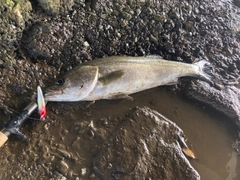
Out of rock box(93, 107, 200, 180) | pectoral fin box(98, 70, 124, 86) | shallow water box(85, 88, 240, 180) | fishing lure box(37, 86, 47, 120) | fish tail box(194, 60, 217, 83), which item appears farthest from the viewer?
fish tail box(194, 60, 217, 83)

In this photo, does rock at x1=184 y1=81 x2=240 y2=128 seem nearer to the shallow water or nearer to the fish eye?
the shallow water

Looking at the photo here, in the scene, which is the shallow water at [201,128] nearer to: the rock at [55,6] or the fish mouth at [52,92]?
the fish mouth at [52,92]

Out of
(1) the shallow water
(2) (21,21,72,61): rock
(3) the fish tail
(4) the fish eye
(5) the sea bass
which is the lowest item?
(1) the shallow water

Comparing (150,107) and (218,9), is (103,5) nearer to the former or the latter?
(150,107)

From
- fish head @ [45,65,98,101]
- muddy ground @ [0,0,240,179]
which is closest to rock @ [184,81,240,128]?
muddy ground @ [0,0,240,179]

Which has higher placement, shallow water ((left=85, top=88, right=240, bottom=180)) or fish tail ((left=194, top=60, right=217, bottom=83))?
fish tail ((left=194, top=60, right=217, bottom=83))
